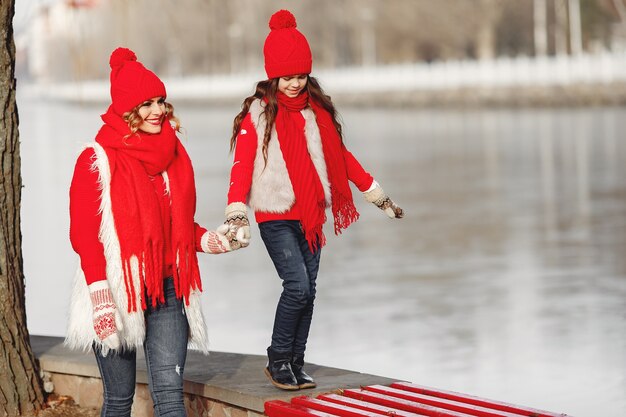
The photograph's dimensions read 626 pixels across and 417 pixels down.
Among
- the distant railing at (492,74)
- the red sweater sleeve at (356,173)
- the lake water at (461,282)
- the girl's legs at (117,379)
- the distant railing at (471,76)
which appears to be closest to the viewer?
the girl's legs at (117,379)

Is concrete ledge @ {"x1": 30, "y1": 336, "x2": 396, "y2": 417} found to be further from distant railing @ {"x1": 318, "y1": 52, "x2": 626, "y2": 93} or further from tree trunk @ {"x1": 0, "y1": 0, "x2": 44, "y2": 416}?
distant railing @ {"x1": 318, "y1": 52, "x2": 626, "y2": 93}

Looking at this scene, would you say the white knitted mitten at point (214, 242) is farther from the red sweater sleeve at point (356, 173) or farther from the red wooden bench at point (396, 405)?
the red sweater sleeve at point (356, 173)

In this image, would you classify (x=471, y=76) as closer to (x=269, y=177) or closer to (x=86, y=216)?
(x=269, y=177)

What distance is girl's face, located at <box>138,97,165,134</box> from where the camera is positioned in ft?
14.7

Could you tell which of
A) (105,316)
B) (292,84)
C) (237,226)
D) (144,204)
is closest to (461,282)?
(292,84)

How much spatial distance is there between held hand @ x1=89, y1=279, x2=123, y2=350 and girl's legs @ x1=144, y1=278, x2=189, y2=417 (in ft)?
0.59

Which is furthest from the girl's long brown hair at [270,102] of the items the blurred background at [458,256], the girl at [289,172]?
the blurred background at [458,256]

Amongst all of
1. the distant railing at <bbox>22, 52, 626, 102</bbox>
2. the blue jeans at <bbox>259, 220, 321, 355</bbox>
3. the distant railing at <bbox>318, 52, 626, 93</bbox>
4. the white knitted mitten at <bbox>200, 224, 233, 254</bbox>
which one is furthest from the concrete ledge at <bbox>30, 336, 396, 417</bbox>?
the distant railing at <bbox>318, 52, 626, 93</bbox>

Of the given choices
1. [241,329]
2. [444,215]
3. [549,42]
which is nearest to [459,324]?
[241,329]

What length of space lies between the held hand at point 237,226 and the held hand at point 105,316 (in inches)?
20.5

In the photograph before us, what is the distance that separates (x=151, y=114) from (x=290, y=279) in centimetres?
96

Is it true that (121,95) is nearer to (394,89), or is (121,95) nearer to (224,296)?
(224,296)

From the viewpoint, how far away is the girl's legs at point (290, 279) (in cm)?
510

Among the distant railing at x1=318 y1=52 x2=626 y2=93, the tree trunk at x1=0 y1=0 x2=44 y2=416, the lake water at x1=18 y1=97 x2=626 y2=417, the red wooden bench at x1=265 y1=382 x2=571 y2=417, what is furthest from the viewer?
the distant railing at x1=318 y1=52 x2=626 y2=93
